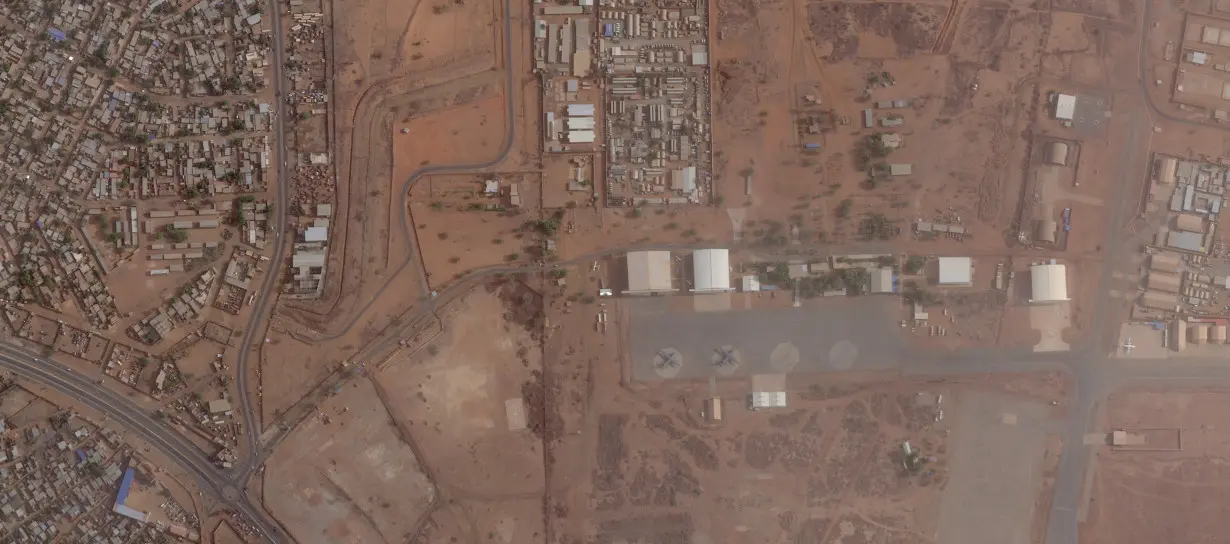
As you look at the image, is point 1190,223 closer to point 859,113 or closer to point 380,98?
point 859,113

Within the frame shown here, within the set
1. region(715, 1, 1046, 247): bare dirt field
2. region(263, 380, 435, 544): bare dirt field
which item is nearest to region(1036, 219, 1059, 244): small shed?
region(715, 1, 1046, 247): bare dirt field

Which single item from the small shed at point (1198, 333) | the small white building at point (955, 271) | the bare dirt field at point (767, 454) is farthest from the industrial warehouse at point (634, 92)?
the small shed at point (1198, 333)

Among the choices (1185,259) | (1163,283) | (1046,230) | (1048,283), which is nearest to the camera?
(1048,283)

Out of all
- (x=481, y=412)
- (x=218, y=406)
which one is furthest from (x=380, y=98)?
(x=218, y=406)

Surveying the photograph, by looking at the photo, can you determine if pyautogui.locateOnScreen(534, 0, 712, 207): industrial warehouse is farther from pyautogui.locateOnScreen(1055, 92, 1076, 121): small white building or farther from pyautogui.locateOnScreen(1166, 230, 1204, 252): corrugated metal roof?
pyautogui.locateOnScreen(1166, 230, 1204, 252): corrugated metal roof

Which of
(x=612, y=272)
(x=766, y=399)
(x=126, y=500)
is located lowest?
(x=126, y=500)

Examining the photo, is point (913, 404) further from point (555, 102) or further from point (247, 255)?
point (247, 255)

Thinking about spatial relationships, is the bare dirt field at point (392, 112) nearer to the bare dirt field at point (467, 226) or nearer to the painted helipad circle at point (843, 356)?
the bare dirt field at point (467, 226)
